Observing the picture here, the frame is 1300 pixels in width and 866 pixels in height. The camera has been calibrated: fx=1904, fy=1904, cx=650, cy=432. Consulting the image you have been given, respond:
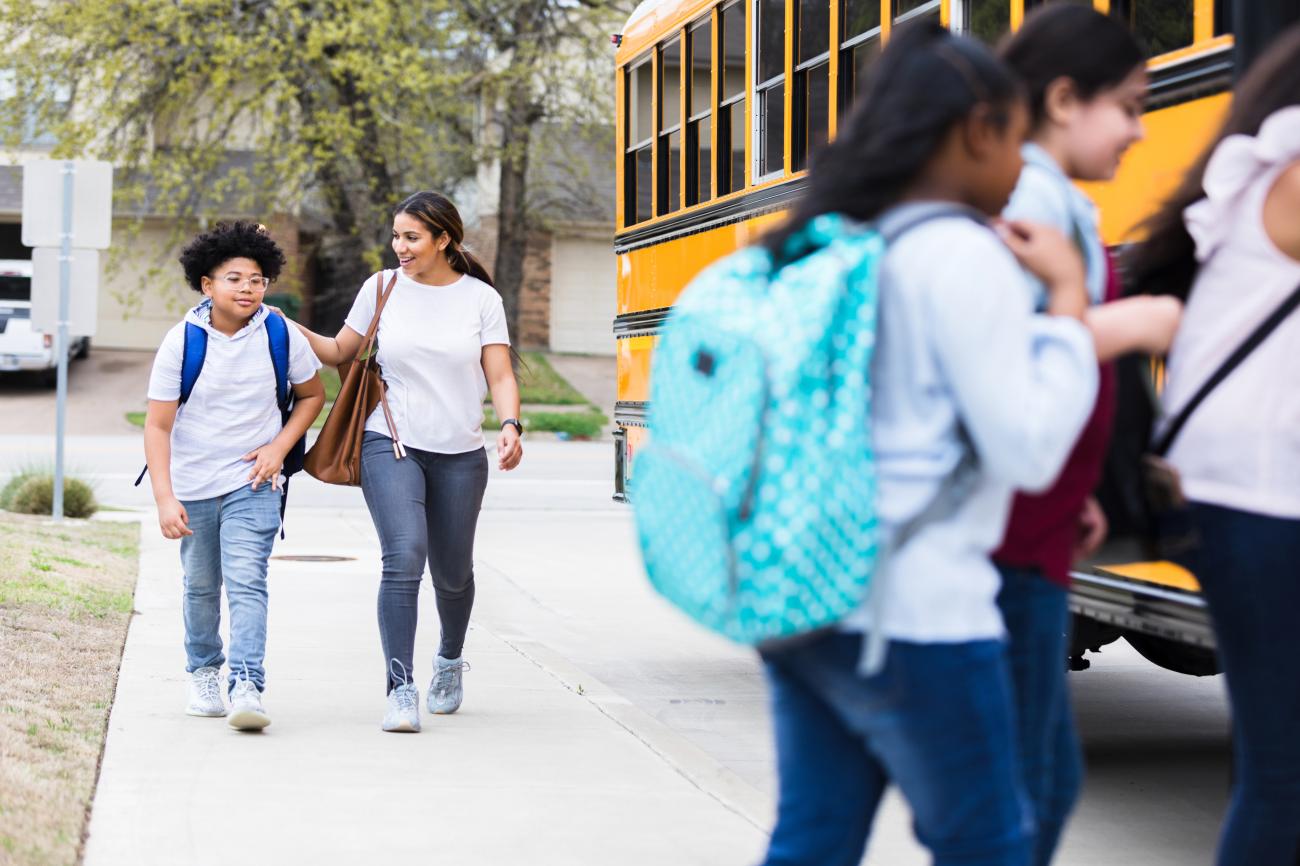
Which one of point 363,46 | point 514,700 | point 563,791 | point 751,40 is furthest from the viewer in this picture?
point 363,46

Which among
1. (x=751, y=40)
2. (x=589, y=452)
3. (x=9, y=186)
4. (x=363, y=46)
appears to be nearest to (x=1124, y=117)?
(x=751, y=40)

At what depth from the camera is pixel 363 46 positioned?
26984 millimetres

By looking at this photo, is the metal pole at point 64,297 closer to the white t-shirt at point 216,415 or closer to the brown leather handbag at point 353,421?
the white t-shirt at point 216,415

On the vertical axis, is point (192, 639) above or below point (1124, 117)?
below

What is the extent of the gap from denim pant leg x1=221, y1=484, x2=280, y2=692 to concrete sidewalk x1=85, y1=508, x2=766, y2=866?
24cm

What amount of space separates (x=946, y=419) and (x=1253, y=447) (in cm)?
74

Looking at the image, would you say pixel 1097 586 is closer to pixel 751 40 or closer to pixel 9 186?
pixel 751 40

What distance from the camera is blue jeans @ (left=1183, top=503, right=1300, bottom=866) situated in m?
2.90

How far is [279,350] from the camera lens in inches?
245

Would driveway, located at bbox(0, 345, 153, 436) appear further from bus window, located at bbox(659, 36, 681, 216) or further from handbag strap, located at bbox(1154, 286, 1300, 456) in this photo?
handbag strap, located at bbox(1154, 286, 1300, 456)

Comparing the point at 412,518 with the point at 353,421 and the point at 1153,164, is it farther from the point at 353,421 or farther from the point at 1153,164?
the point at 1153,164

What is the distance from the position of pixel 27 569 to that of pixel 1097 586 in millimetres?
6009

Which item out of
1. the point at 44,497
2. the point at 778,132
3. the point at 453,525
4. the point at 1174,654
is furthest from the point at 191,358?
the point at 44,497

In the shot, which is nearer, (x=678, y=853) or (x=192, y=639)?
(x=678, y=853)
